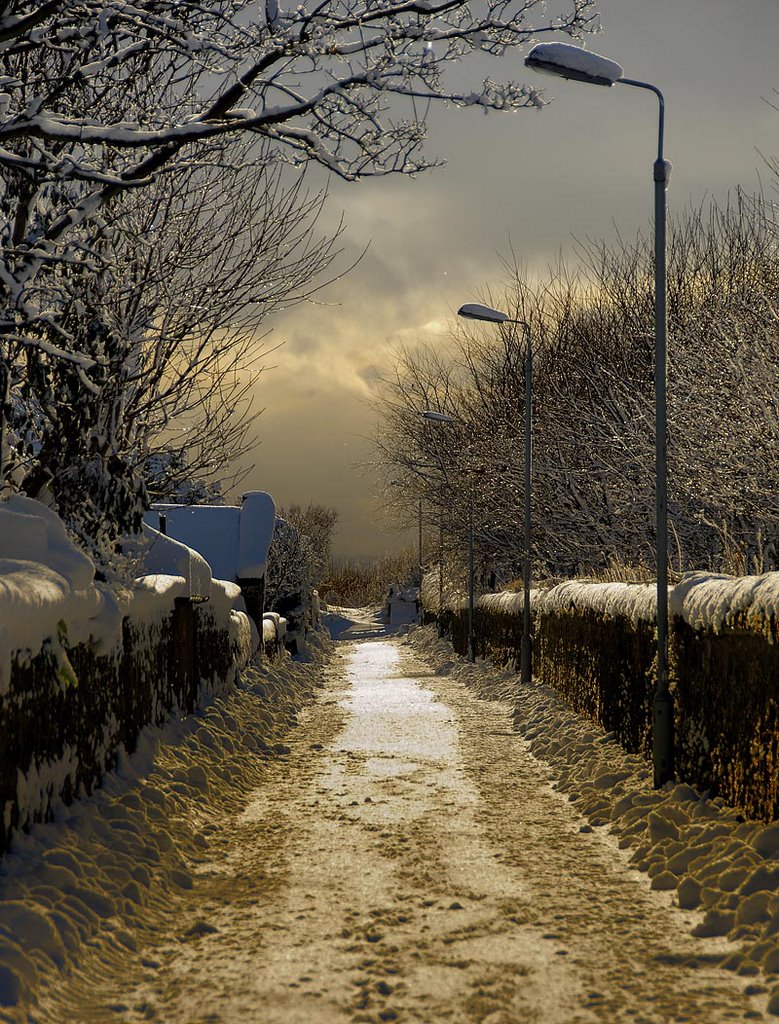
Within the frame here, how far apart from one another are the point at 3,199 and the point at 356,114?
4468mm

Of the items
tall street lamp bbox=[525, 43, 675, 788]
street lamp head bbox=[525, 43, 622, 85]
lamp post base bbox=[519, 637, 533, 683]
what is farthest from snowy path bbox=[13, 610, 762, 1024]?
lamp post base bbox=[519, 637, 533, 683]

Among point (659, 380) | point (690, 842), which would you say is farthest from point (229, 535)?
point (690, 842)

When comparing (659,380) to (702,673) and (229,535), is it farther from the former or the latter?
(229,535)

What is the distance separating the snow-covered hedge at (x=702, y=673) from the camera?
771 centimetres

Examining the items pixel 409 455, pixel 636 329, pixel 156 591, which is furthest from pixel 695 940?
pixel 409 455

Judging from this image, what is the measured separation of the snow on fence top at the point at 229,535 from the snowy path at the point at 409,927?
1791cm

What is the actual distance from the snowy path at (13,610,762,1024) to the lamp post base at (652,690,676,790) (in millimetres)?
945

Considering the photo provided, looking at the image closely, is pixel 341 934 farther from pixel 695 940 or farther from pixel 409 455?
pixel 409 455

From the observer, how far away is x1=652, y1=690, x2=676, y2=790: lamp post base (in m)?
9.81

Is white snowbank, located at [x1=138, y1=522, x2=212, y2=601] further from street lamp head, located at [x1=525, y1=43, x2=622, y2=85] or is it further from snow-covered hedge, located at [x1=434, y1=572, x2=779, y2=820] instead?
street lamp head, located at [x1=525, y1=43, x2=622, y2=85]

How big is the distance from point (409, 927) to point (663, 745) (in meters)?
4.41

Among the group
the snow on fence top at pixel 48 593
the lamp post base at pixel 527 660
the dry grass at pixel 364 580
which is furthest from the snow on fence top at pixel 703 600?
the dry grass at pixel 364 580

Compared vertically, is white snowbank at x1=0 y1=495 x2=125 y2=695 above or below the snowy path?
above

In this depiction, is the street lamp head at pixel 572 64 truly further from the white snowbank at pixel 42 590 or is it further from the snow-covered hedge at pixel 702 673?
the white snowbank at pixel 42 590
